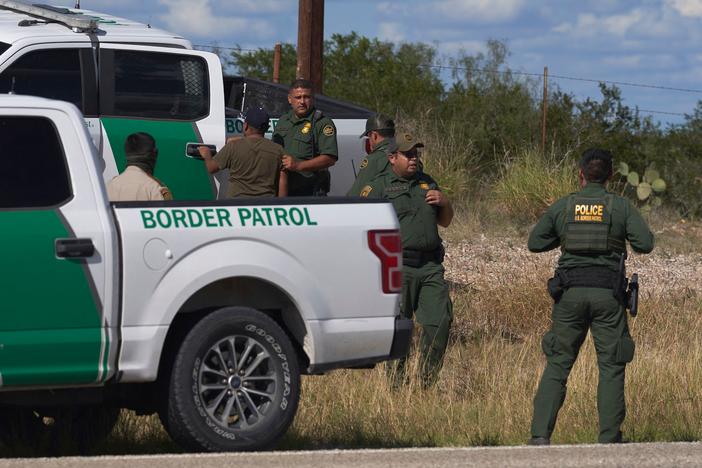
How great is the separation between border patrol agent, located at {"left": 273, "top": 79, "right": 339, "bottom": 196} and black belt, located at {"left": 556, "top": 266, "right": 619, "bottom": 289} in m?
2.94

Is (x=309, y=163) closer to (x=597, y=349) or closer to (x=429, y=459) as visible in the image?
(x=597, y=349)

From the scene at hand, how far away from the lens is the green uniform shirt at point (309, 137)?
1027 cm

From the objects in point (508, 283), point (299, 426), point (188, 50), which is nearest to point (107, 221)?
point (299, 426)

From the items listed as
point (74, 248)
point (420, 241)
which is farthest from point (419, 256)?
point (74, 248)

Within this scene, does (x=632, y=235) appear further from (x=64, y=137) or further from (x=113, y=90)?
(x=113, y=90)

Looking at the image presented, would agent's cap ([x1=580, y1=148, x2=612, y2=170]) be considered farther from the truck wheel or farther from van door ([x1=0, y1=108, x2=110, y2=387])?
van door ([x1=0, y1=108, x2=110, y2=387])

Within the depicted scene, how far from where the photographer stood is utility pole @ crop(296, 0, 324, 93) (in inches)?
538

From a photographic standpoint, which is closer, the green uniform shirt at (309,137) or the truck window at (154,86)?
the truck window at (154,86)

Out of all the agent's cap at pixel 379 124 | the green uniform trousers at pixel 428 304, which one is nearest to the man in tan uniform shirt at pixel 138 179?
the green uniform trousers at pixel 428 304

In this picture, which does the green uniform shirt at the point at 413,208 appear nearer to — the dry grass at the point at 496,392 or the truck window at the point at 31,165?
the dry grass at the point at 496,392

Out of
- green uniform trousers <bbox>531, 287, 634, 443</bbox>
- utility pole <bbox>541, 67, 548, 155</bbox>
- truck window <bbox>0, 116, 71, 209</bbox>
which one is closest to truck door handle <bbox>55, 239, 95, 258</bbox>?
truck window <bbox>0, 116, 71, 209</bbox>

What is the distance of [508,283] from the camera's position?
1377 centimetres

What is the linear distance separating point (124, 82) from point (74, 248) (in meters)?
3.68

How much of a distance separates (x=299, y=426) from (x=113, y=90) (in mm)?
2895
